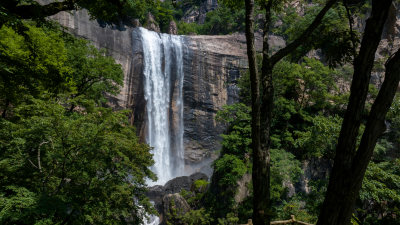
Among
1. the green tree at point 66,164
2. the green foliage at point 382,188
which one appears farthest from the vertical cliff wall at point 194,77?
the green tree at point 66,164

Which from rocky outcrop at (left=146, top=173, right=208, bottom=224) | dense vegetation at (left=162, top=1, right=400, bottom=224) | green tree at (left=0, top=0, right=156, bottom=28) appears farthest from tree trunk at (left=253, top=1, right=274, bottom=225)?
rocky outcrop at (left=146, top=173, right=208, bottom=224)

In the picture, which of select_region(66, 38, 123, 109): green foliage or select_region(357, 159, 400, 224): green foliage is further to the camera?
select_region(66, 38, 123, 109): green foliage

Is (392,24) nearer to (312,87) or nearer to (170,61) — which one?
(312,87)

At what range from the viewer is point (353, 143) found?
2.21 meters

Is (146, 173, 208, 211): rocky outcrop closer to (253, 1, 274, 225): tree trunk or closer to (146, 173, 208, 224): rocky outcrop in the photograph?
(146, 173, 208, 224): rocky outcrop

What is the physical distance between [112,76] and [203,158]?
14415 mm

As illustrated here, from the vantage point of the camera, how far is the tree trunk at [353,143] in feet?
7.01

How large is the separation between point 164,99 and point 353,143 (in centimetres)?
2448

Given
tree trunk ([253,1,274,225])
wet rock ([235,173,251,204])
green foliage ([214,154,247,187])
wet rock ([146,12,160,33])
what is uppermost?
wet rock ([146,12,160,33])

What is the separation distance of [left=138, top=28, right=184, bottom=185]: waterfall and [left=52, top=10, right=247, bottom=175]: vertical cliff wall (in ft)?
2.04

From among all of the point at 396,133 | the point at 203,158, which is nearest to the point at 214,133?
the point at 203,158

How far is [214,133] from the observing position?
1062 inches

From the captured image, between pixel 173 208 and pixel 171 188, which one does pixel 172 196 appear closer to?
pixel 173 208

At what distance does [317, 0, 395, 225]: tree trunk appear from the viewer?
7.01 feet
